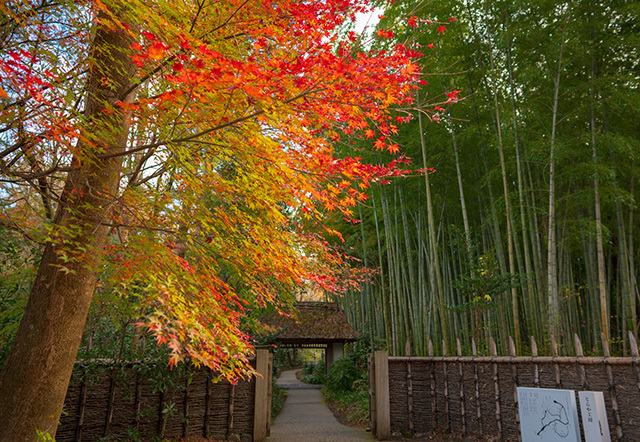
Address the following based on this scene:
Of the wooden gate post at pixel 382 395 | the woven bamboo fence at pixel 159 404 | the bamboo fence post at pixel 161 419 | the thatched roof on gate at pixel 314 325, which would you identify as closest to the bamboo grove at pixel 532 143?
the wooden gate post at pixel 382 395

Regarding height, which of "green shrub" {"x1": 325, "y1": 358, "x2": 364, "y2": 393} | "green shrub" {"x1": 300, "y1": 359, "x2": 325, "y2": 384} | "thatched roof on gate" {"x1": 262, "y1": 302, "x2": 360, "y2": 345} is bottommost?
"green shrub" {"x1": 300, "y1": 359, "x2": 325, "y2": 384}

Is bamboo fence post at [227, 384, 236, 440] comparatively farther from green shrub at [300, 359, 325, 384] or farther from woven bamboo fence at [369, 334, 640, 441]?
green shrub at [300, 359, 325, 384]

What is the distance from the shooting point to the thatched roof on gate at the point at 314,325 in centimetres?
1215

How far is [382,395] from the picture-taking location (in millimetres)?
6281

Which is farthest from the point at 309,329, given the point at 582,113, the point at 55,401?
the point at 55,401

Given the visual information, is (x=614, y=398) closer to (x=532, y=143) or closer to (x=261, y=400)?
(x=532, y=143)

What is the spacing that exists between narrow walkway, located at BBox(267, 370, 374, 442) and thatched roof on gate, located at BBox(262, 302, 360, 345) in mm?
2124

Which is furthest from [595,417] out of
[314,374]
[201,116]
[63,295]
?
[314,374]

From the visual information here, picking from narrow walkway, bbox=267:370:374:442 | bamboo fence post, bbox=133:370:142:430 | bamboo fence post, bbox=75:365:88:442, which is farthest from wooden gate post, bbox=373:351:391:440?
bamboo fence post, bbox=75:365:88:442

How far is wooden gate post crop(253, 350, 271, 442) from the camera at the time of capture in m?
5.71

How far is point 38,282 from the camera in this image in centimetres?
263

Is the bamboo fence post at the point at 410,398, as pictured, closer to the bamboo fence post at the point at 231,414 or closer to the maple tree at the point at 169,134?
the bamboo fence post at the point at 231,414

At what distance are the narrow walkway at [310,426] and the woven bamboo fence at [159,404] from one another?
2.40 ft

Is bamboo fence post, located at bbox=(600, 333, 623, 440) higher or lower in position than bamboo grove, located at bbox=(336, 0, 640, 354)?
lower
